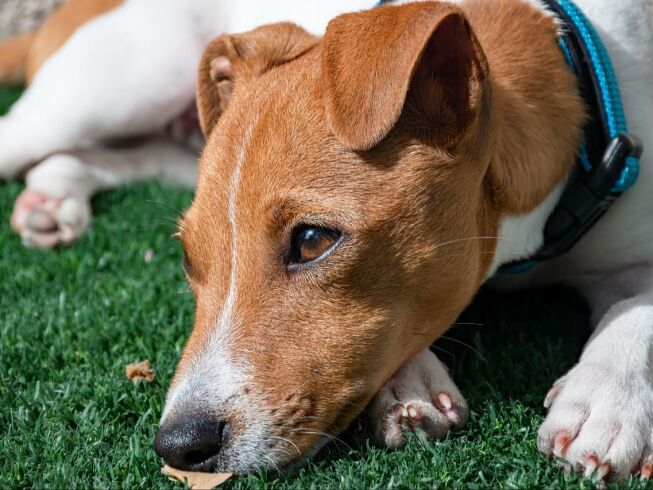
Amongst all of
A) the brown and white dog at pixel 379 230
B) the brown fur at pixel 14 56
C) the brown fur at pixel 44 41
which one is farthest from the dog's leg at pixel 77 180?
the brown and white dog at pixel 379 230

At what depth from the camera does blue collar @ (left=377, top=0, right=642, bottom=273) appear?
312cm

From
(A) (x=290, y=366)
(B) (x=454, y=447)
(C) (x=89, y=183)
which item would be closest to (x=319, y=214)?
(A) (x=290, y=366)

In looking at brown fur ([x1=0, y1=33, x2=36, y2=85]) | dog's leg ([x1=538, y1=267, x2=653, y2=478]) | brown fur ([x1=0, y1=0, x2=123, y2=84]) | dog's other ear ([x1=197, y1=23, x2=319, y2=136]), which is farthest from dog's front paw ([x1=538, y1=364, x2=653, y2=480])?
brown fur ([x1=0, y1=33, x2=36, y2=85])

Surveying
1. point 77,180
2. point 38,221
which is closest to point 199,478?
point 38,221

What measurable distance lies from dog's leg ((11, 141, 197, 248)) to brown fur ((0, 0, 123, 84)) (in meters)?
0.76

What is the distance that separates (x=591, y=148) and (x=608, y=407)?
103 cm

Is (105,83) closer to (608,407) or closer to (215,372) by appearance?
(215,372)

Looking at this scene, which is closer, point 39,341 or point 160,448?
point 160,448

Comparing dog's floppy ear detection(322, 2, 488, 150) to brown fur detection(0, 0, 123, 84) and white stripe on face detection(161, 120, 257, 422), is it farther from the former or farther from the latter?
brown fur detection(0, 0, 123, 84)

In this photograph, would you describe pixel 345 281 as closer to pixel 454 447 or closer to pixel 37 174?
pixel 454 447

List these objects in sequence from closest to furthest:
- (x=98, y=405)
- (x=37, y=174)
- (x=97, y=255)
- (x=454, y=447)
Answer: (x=454, y=447)
(x=98, y=405)
(x=97, y=255)
(x=37, y=174)

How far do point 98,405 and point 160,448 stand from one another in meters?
0.56

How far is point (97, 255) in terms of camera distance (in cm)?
436

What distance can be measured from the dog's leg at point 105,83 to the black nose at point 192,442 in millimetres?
2762
